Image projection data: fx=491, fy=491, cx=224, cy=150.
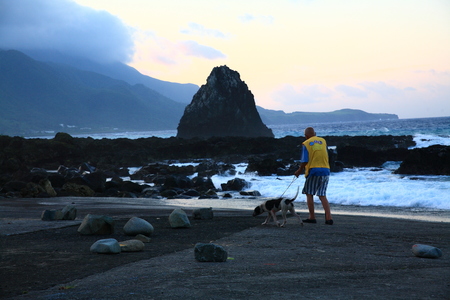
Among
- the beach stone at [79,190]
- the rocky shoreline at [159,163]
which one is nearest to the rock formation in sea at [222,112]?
the rocky shoreline at [159,163]

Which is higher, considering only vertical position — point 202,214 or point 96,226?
→ point 96,226

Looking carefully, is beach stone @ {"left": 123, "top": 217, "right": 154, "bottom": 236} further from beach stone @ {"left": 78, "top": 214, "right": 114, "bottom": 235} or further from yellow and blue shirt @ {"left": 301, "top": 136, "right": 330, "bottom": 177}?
yellow and blue shirt @ {"left": 301, "top": 136, "right": 330, "bottom": 177}

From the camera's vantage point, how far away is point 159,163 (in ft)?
123

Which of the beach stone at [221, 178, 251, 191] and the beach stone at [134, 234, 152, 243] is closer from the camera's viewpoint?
the beach stone at [134, 234, 152, 243]

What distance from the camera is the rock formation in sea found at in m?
95.5

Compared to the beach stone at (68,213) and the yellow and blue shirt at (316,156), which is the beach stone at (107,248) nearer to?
the beach stone at (68,213)

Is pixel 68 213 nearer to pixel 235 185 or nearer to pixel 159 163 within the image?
pixel 235 185

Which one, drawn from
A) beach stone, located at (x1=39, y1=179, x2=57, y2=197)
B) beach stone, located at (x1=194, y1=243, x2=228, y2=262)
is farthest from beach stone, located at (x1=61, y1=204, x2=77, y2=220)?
beach stone, located at (x1=39, y1=179, x2=57, y2=197)

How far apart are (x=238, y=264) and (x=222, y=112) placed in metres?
91.2

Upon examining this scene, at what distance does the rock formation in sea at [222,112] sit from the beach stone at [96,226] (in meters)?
86.2

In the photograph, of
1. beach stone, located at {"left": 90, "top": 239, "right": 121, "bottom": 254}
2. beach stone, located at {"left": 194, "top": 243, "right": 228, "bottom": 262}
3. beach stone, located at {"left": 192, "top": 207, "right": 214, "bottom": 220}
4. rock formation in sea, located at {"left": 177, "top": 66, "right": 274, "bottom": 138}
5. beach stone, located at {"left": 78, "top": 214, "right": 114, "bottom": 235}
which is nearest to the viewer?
beach stone, located at {"left": 194, "top": 243, "right": 228, "bottom": 262}

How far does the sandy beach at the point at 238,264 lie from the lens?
423 cm

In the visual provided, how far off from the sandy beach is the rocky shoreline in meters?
10.1

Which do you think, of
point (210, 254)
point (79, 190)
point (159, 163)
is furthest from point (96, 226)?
point (159, 163)
